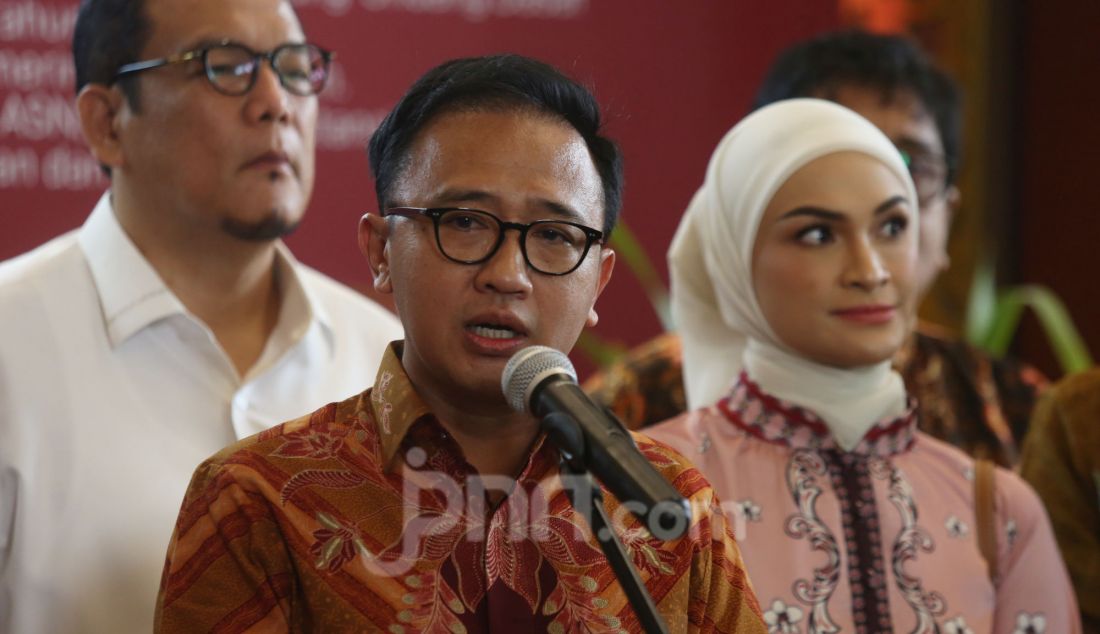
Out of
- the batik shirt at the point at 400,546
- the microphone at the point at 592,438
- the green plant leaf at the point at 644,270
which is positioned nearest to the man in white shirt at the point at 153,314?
the batik shirt at the point at 400,546

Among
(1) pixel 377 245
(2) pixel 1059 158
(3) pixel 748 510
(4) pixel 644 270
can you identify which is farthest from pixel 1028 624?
(2) pixel 1059 158

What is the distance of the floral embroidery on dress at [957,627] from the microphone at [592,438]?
86 cm

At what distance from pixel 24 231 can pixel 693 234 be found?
63.9 inches

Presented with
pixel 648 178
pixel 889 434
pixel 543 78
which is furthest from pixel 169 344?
pixel 648 178

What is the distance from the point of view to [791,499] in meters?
1.90

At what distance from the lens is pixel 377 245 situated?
1.48 metres

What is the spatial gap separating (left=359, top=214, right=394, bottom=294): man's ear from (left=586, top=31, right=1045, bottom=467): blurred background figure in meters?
1.18

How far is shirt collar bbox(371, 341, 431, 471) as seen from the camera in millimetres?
1413

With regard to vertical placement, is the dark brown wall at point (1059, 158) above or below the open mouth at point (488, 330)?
above

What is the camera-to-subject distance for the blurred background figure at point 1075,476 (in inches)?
86.0

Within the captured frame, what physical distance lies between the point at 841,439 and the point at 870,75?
1.07 m

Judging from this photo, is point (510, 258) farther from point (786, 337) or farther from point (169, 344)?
point (169, 344)

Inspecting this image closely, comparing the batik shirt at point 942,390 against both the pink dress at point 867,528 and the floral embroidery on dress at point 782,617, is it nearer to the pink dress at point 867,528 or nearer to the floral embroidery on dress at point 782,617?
the pink dress at point 867,528

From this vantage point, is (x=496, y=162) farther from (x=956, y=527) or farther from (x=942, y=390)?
(x=942, y=390)
